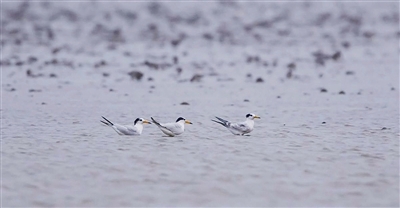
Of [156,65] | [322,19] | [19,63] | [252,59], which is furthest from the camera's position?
[322,19]

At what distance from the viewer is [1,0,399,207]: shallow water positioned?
30.0 feet

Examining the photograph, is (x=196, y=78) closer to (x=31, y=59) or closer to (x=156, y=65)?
(x=156, y=65)

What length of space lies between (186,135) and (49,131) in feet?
7.14

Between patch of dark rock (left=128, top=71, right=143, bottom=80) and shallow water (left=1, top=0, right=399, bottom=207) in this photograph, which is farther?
patch of dark rock (left=128, top=71, right=143, bottom=80)

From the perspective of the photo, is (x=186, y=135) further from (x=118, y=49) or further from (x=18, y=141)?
Result: (x=118, y=49)

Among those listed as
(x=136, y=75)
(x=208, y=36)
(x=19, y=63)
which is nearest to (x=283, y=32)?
(x=208, y=36)

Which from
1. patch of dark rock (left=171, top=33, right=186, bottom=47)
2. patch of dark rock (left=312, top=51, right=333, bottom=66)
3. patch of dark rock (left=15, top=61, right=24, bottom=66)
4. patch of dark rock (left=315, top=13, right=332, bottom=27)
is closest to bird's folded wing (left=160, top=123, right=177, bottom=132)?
patch of dark rock (left=15, top=61, right=24, bottom=66)

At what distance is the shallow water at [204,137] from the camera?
9.14m

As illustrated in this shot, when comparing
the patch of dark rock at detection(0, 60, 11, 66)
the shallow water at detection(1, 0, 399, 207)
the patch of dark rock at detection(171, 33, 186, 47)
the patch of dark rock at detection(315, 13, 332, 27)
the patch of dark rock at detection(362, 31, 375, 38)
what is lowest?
the shallow water at detection(1, 0, 399, 207)

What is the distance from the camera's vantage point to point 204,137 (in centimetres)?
1325

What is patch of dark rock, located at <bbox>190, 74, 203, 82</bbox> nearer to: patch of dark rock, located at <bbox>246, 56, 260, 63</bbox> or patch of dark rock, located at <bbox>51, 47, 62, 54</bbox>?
patch of dark rock, located at <bbox>246, 56, 260, 63</bbox>

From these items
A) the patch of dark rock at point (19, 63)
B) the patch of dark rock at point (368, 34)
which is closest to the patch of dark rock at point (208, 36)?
the patch of dark rock at point (368, 34)

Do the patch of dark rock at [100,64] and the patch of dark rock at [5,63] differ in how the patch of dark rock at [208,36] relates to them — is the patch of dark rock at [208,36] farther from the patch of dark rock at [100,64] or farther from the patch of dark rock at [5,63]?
the patch of dark rock at [5,63]

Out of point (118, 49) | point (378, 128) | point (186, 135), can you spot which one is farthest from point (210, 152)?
point (118, 49)
